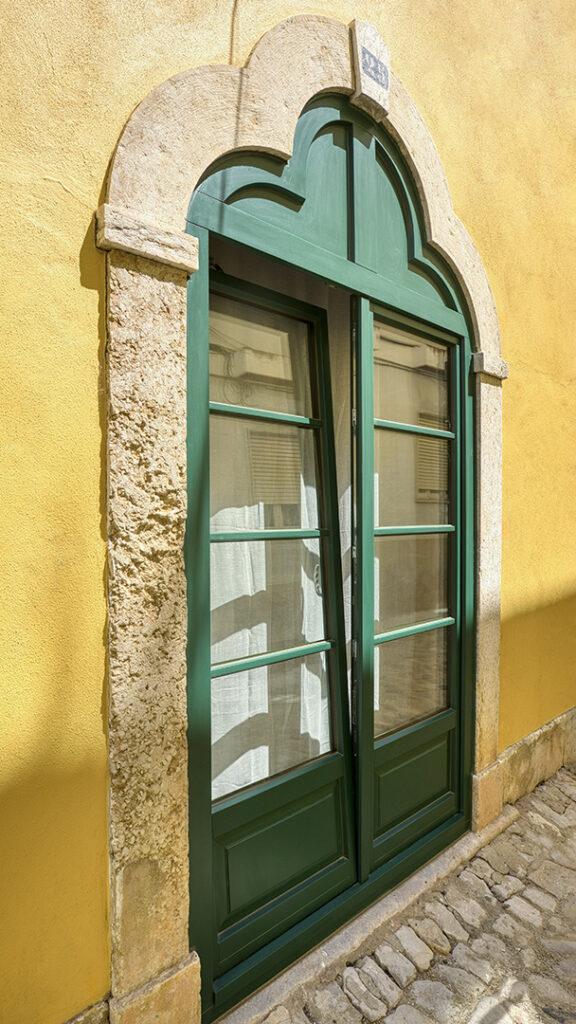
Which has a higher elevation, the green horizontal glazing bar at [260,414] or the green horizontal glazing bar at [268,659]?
the green horizontal glazing bar at [260,414]

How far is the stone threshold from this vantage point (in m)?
2.15

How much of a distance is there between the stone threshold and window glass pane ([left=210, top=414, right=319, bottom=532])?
5.51 ft

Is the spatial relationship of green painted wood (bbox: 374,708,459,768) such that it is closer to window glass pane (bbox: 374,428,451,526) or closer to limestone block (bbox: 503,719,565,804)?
limestone block (bbox: 503,719,565,804)

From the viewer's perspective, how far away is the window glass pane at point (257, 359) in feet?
7.67

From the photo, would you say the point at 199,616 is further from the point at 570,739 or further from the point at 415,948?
the point at 570,739

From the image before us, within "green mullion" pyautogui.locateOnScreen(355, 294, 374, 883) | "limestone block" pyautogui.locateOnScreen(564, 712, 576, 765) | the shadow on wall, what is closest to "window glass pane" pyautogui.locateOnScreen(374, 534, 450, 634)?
"green mullion" pyautogui.locateOnScreen(355, 294, 374, 883)

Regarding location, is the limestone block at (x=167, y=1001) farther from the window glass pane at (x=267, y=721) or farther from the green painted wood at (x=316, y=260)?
the green painted wood at (x=316, y=260)

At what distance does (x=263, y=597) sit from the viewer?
8.14 feet

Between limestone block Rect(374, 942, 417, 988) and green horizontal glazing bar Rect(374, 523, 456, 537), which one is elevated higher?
green horizontal glazing bar Rect(374, 523, 456, 537)

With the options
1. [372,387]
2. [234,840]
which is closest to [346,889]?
[234,840]

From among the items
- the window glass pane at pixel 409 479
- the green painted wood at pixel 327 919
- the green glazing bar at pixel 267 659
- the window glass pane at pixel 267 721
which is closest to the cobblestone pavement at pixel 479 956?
the green painted wood at pixel 327 919

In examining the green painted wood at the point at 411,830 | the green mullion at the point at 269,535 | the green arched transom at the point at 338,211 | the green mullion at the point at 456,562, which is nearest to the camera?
the green arched transom at the point at 338,211

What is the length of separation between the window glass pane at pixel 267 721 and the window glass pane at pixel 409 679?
0.37 metres

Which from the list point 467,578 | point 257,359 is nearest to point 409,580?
point 467,578
